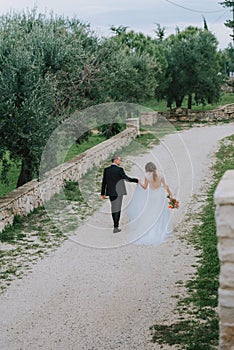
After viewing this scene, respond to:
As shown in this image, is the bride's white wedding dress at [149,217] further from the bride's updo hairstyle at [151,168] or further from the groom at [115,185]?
the groom at [115,185]

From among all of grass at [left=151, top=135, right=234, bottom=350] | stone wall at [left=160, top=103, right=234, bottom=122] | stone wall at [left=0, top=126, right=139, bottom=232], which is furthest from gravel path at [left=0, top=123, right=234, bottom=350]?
stone wall at [left=160, top=103, right=234, bottom=122]

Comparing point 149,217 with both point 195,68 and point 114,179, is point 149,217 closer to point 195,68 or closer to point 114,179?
point 114,179

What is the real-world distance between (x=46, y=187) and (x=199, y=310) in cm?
792

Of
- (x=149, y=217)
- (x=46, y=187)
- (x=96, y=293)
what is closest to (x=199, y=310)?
(x=96, y=293)

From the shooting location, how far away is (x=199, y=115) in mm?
37062

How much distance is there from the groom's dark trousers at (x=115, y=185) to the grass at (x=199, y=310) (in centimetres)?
173

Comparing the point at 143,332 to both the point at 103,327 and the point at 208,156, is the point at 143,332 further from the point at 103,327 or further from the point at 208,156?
the point at 208,156

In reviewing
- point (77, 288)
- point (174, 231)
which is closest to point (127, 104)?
point (174, 231)

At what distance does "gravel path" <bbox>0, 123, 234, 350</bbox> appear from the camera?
23.4 feet

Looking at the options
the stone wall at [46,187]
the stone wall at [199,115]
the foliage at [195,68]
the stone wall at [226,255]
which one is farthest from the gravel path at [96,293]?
the foliage at [195,68]

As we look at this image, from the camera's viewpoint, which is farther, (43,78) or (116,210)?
(43,78)

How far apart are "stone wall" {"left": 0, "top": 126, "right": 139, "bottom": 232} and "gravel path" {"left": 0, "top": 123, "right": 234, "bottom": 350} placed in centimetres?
159

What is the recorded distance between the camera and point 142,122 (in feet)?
109

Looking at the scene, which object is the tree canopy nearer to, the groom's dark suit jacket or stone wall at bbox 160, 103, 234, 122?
the groom's dark suit jacket
